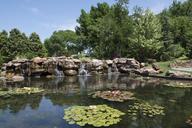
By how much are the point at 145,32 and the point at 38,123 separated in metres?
33.3

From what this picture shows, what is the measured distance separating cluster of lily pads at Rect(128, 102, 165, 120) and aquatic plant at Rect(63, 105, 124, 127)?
76 cm

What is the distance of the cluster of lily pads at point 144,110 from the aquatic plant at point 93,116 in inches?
29.9

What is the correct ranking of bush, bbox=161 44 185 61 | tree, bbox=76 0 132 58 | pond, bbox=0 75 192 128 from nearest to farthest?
pond, bbox=0 75 192 128
bush, bbox=161 44 185 61
tree, bbox=76 0 132 58

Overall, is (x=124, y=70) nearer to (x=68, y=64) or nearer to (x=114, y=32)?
(x=68, y=64)

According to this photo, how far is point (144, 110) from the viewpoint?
15000 mm

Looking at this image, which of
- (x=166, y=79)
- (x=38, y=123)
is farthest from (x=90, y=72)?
(x=38, y=123)

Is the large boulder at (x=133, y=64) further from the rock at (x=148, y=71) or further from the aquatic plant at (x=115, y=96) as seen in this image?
the aquatic plant at (x=115, y=96)

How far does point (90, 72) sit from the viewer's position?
123ft

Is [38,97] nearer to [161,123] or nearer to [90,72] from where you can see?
[161,123]

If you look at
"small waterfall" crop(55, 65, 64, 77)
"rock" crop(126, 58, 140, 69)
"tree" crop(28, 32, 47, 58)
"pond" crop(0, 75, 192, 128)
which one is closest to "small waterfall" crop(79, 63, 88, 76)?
"small waterfall" crop(55, 65, 64, 77)

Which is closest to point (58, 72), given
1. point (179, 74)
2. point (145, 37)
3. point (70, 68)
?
point (70, 68)

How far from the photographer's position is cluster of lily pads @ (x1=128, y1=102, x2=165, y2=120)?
14109mm

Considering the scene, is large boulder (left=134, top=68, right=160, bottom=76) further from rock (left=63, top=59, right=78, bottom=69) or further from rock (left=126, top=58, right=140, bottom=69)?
rock (left=63, top=59, right=78, bottom=69)

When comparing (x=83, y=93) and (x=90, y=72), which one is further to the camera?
(x=90, y=72)
